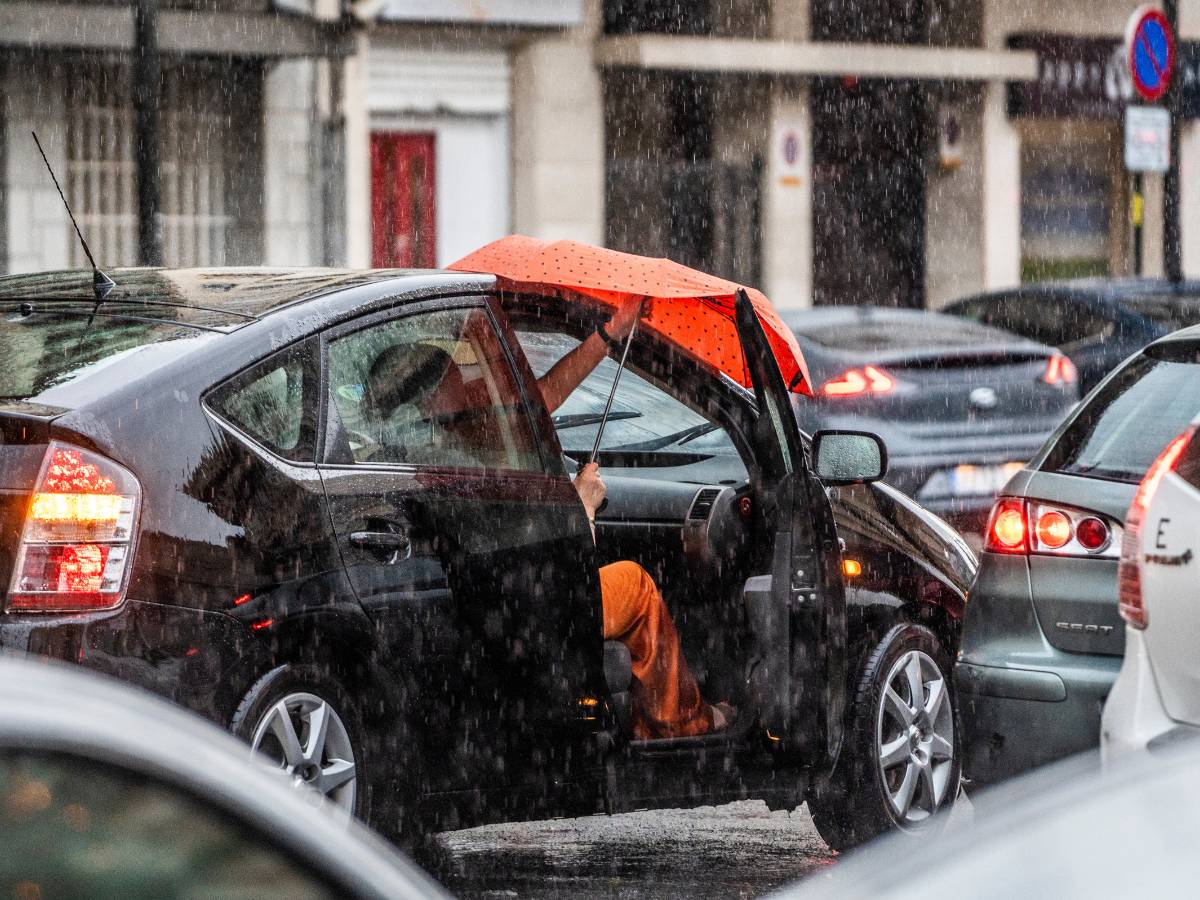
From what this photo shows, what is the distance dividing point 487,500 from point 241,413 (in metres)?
0.67

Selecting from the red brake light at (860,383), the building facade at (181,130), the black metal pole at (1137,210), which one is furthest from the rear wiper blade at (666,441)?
the building facade at (181,130)

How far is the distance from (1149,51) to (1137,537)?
1373cm

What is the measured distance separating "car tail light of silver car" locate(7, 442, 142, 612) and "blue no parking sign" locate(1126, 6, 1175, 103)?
47.5ft

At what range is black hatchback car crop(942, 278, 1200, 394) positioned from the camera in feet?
47.4

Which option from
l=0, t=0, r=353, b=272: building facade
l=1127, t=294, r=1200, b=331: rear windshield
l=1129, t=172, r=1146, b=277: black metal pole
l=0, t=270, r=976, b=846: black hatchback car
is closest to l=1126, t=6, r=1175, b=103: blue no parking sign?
l=1129, t=172, r=1146, b=277: black metal pole

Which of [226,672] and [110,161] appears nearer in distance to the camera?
[226,672]

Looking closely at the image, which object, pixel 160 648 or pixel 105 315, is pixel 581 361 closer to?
pixel 105 315

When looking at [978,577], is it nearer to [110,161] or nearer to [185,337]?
[185,337]

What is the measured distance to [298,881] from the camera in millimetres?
1778

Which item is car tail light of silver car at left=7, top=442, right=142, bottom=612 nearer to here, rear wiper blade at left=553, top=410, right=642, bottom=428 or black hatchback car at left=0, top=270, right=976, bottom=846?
black hatchback car at left=0, top=270, right=976, bottom=846

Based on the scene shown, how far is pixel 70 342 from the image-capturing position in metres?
4.45

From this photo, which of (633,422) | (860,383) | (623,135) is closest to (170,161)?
(623,135)

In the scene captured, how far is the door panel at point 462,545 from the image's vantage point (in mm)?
4512

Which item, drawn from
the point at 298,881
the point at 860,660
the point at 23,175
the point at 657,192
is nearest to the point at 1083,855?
the point at 298,881
